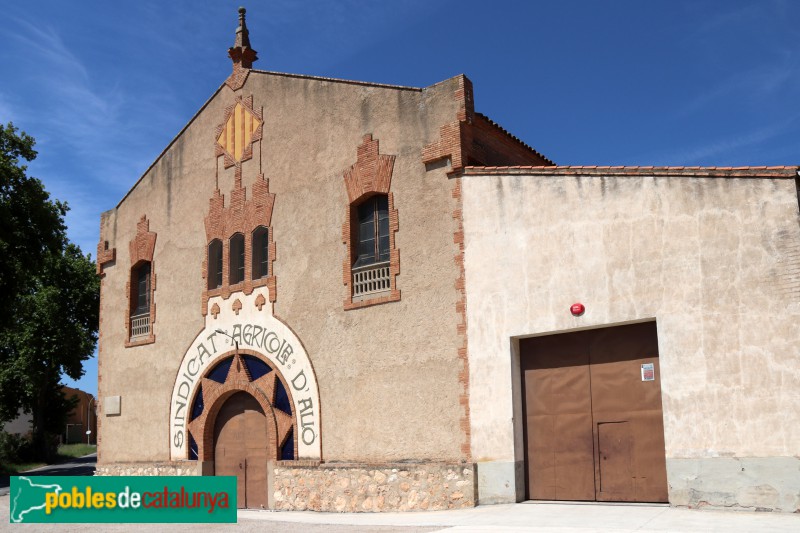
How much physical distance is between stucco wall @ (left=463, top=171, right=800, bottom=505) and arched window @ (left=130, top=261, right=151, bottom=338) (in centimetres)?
1012

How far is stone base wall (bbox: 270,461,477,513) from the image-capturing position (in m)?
13.1

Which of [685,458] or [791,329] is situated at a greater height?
[791,329]

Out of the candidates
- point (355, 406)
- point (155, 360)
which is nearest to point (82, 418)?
point (155, 360)

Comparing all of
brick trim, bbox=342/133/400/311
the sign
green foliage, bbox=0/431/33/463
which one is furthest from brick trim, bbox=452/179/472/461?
green foliage, bbox=0/431/33/463

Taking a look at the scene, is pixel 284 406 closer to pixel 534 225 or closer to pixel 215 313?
pixel 215 313

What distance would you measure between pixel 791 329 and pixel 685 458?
7.49 ft

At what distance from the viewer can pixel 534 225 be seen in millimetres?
12938

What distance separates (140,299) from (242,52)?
6.94 metres

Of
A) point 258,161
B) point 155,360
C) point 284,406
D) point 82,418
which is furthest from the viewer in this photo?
point 82,418

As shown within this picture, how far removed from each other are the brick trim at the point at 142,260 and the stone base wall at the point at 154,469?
2967 mm

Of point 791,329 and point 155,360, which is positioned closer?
point 791,329

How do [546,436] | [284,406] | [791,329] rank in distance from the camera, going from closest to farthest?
1. [791,329]
2. [546,436]
3. [284,406]

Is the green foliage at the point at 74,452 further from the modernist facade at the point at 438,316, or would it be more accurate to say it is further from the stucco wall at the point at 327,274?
the modernist facade at the point at 438,316

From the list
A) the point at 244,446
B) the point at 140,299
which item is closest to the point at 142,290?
the point at 140,299
